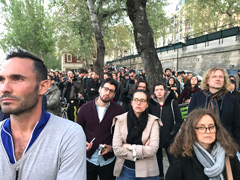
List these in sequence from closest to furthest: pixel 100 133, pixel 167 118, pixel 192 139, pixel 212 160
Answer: pixel 212 160 → pixel 192 139 → pixel 100 133 → pixel 167 118

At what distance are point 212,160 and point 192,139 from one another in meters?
0.24

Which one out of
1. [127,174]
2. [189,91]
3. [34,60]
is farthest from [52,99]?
[189,91]

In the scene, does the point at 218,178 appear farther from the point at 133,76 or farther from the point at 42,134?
the point at 133,76

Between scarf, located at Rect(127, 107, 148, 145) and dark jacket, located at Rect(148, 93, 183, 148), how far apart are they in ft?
2.88

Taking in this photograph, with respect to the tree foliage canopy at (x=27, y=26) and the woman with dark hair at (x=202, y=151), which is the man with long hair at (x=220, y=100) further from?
the tree foliage canopy at (x=27, y=26)

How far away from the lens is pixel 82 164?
4.10 feet

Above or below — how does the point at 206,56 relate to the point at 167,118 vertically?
above

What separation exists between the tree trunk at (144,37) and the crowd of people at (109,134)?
90.8 inches

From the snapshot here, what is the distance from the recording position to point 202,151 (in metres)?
1.74

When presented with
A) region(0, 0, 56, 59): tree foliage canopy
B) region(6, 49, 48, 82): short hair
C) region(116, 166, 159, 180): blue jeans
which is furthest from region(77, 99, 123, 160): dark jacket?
region(0, 0, 56, 59): tree foliage canopy

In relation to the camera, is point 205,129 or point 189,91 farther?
point 189,91

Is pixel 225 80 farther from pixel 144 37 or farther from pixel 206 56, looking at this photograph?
pixel 206 56

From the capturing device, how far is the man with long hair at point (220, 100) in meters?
2.74

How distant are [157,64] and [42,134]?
503 centimetres
